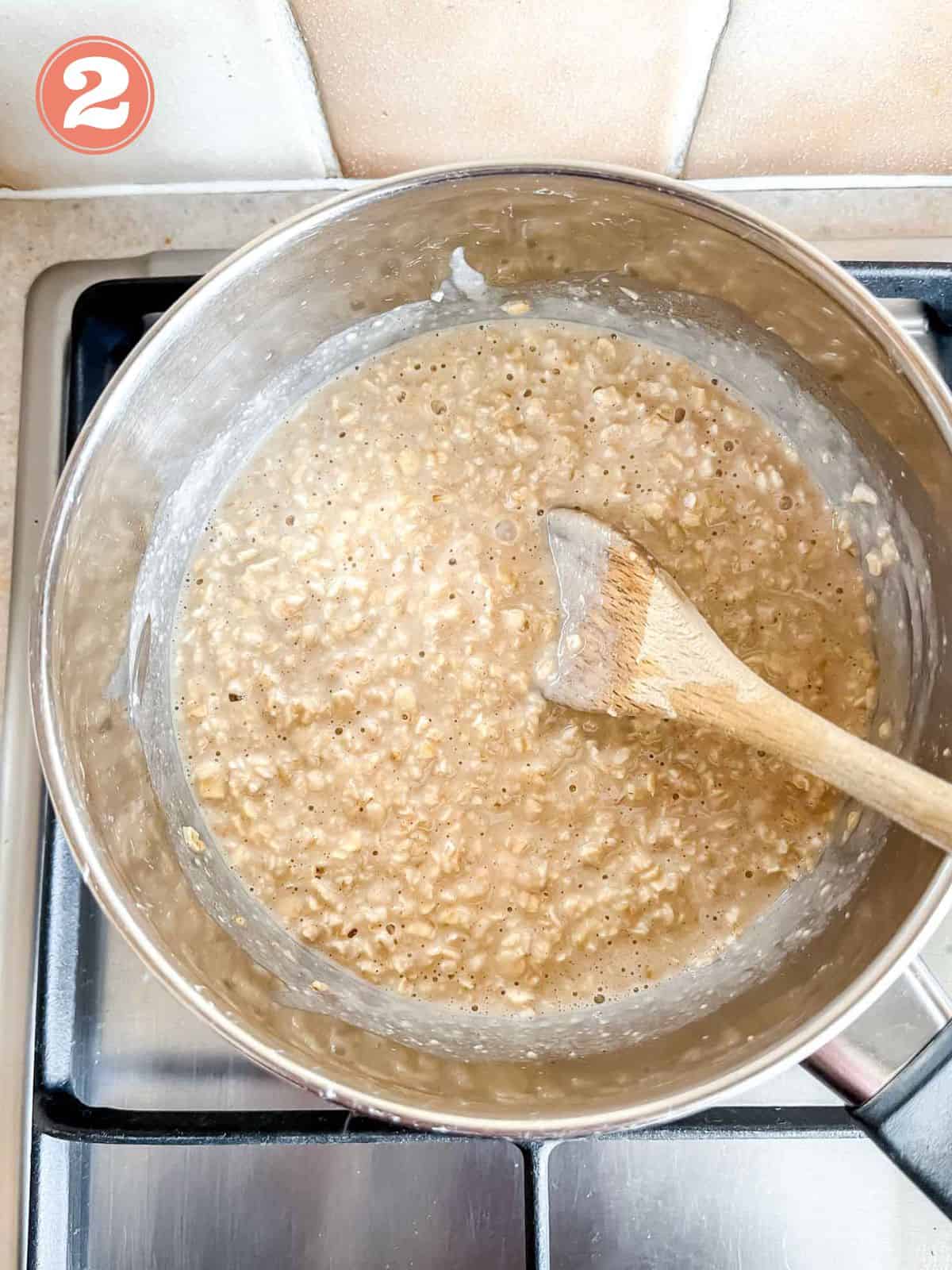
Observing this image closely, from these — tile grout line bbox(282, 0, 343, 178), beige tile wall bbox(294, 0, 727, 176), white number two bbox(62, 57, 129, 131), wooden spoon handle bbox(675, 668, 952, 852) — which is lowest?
wooden spoon handle bbox(675, 668, 952, 852)

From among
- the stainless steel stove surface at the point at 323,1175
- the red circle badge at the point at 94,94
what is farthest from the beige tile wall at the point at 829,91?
the red circle badge at the point at 94,94

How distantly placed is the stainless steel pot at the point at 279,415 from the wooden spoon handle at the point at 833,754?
0.05 meters

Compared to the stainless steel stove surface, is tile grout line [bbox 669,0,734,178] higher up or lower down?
higher up

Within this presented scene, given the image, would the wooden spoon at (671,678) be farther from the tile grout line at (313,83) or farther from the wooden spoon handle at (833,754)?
the tile grout line at (313,83)

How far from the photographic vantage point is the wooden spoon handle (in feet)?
2.19

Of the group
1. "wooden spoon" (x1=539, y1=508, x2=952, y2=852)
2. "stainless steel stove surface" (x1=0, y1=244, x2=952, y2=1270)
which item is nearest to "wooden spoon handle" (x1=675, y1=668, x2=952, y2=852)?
"wooden spoon" (x1=539, y1=508, x2=952, y2=852)

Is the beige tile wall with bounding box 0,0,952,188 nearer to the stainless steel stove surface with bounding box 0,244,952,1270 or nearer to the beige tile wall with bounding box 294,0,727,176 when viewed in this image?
the beige tile wall with bounding box 294,0,727,176

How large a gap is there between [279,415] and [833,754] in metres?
0.56

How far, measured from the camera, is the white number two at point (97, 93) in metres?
0.80

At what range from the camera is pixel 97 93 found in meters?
0.83

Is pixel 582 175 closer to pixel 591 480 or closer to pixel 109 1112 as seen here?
pixel 591 480

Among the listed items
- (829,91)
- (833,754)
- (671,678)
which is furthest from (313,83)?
(833,754)

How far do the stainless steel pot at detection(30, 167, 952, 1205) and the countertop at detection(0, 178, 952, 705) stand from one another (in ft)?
0.41

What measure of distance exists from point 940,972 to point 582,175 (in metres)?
0.68
